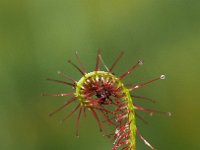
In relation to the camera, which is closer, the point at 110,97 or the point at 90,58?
the point at 110,97

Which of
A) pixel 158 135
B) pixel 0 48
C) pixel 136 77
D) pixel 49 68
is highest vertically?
pixel 0 48

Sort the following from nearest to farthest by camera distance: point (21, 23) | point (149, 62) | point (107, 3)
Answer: point (149, 62)
point (21, 23)
point (107, 3)

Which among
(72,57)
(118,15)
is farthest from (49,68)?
(118,15)

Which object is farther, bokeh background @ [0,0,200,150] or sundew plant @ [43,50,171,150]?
bokeh background @ [0,0,200,150]

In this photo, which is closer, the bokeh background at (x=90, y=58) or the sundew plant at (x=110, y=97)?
the sundew plant at (x=110, y=97)

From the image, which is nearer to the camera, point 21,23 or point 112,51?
point 112,51

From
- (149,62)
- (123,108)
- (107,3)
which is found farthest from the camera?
(107,3)

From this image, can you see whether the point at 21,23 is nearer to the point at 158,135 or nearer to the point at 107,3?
the point at 107,3

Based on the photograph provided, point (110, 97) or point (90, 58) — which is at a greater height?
point (90, 58)
